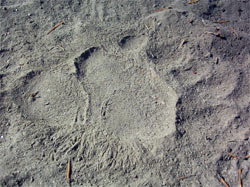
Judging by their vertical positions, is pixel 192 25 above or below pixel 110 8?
below

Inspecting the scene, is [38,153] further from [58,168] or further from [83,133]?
[83,133]

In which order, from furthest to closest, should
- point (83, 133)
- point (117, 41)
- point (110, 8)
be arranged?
1. point (110, 8)
2. point (117, 41)
3. point (83, 133)

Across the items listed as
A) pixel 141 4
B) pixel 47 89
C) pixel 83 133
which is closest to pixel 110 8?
pixel 141 4

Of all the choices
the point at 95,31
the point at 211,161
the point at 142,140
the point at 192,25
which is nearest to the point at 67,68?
the point at 95,31

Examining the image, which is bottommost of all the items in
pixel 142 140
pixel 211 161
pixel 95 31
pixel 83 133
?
pixel 211 161

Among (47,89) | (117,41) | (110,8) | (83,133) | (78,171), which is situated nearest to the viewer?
(78,171)

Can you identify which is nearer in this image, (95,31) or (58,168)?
(58,168)
